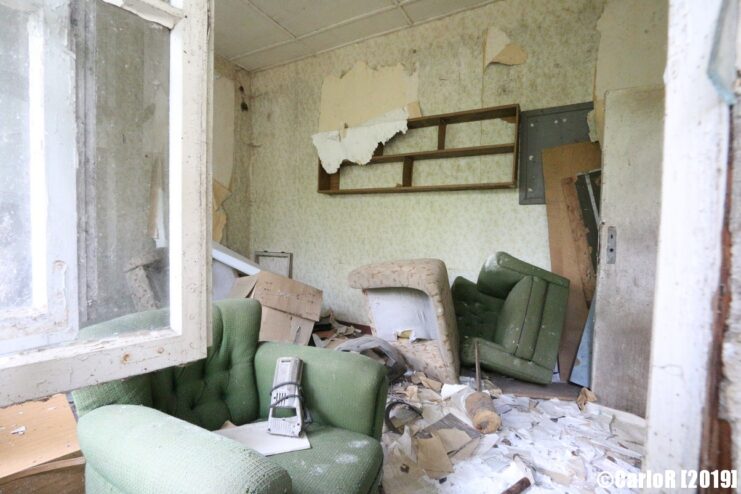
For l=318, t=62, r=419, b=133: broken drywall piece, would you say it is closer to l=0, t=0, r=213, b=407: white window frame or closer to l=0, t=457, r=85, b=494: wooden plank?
l=0, t=0, r=213, b=407: white window frame

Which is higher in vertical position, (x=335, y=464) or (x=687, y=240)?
(x=687, y=240)

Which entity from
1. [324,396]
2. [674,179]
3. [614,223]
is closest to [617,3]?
[614,223]

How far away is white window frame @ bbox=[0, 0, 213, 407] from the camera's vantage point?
702 millimetres

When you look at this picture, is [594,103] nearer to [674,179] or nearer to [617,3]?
[617,3]

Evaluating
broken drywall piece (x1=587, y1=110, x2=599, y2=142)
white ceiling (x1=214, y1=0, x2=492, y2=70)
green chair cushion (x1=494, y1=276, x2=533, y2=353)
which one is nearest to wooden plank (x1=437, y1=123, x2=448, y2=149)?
white ceiling (x1=214, y1=0, x2=492, y2=70)

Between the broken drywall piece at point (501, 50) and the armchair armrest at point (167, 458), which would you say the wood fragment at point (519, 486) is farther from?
the broken drywall piece at point (501, 50)

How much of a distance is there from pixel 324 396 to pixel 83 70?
1155 mm

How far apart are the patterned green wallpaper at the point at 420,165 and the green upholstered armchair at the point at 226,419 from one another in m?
1.96

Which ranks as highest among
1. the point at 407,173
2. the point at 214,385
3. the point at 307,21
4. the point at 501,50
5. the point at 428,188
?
the point at 307,21

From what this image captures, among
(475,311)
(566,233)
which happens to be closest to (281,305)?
(475,311)

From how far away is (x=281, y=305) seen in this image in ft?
8.39

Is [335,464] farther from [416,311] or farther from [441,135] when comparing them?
[441,135]

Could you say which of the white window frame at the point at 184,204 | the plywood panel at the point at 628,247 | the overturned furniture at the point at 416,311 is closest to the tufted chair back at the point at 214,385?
the white window frame at the point at 184,204

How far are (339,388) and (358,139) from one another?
2590mm
